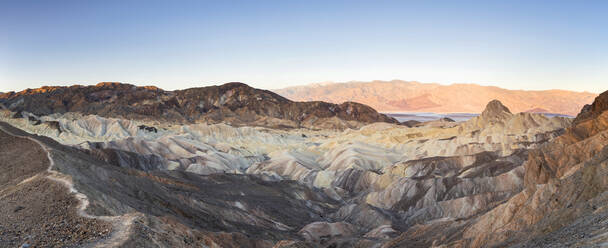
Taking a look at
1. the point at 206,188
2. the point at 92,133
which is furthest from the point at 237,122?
the point at 206,188

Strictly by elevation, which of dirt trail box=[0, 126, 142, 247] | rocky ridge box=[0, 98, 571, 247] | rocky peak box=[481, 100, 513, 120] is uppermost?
dirt trail box=[0, 126, 142, 247]

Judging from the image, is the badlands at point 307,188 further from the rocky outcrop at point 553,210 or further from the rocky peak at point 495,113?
the rocky peak at point 495,113

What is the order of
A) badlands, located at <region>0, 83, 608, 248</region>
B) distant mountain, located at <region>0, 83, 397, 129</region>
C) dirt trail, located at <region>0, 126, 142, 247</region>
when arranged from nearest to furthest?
dirt trail, located at <region>0, 126, 142, 247</region> → badlands, located at <region>0, 83, 608, 248</region> → distant mountain, located at <region>0, 83, 397, 129</region>

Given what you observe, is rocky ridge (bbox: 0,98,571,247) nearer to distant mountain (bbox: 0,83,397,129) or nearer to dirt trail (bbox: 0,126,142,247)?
dirt trail (bbox: 0,126,142,247)

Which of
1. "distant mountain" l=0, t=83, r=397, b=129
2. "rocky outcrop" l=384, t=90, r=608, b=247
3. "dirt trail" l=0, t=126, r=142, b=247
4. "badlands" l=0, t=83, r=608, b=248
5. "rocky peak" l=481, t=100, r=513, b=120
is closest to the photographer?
"dirt trail" l=0, t=126, r=142, b=247

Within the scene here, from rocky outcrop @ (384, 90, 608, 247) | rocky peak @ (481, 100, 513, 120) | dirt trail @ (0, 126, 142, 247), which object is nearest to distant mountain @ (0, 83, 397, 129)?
rocky peak @ (481, 100, 513, 120)

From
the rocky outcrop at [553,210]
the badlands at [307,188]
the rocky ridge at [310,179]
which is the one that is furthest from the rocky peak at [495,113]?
the rocky outcrop at [553,210]

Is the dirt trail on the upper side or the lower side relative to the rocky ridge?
upper
